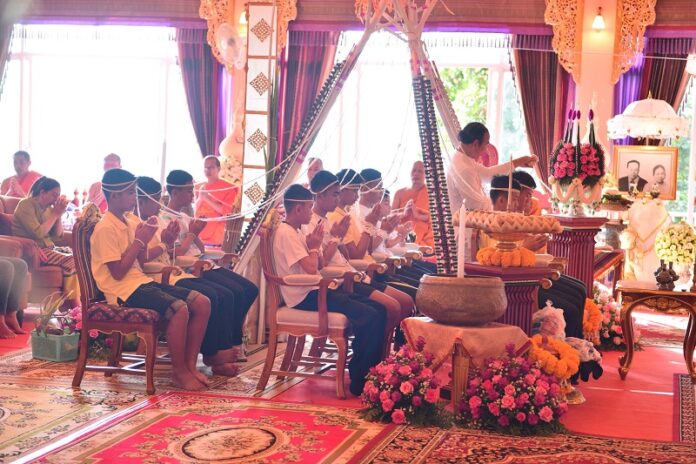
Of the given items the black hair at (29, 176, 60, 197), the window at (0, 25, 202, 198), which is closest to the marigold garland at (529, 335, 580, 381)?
the black hair at (29, 176, 60, 197)

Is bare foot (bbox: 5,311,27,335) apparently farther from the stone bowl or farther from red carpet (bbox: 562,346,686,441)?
red carpet (bbox: 562,346,686,441)

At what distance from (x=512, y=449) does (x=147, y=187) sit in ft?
9.08

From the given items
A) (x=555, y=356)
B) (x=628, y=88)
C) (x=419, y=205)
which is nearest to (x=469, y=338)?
(x=555, y=356)

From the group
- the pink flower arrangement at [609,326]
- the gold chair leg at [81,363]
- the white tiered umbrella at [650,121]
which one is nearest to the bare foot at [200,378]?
the gold chair leg at [81,363]

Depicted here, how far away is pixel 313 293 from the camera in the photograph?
242 inches

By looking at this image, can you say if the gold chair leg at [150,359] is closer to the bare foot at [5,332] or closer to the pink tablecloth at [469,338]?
the pink tablecloth at [469,338]

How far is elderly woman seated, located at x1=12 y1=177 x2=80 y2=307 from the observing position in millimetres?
8508

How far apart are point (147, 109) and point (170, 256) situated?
7105mm

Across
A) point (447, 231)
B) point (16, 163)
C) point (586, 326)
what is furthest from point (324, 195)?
point (16, 163)

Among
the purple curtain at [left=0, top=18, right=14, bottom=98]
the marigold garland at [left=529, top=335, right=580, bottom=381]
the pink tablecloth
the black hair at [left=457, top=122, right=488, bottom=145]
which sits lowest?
the marigold garland at [left=529, top=335, right=580, bottom=381]

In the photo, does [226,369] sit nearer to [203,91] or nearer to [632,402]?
[632,402]

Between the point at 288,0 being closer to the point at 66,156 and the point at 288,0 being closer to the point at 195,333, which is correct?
the point at 66,156

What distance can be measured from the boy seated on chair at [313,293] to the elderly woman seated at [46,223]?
3.03 meters

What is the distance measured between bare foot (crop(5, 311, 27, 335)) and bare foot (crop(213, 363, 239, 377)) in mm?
2372
